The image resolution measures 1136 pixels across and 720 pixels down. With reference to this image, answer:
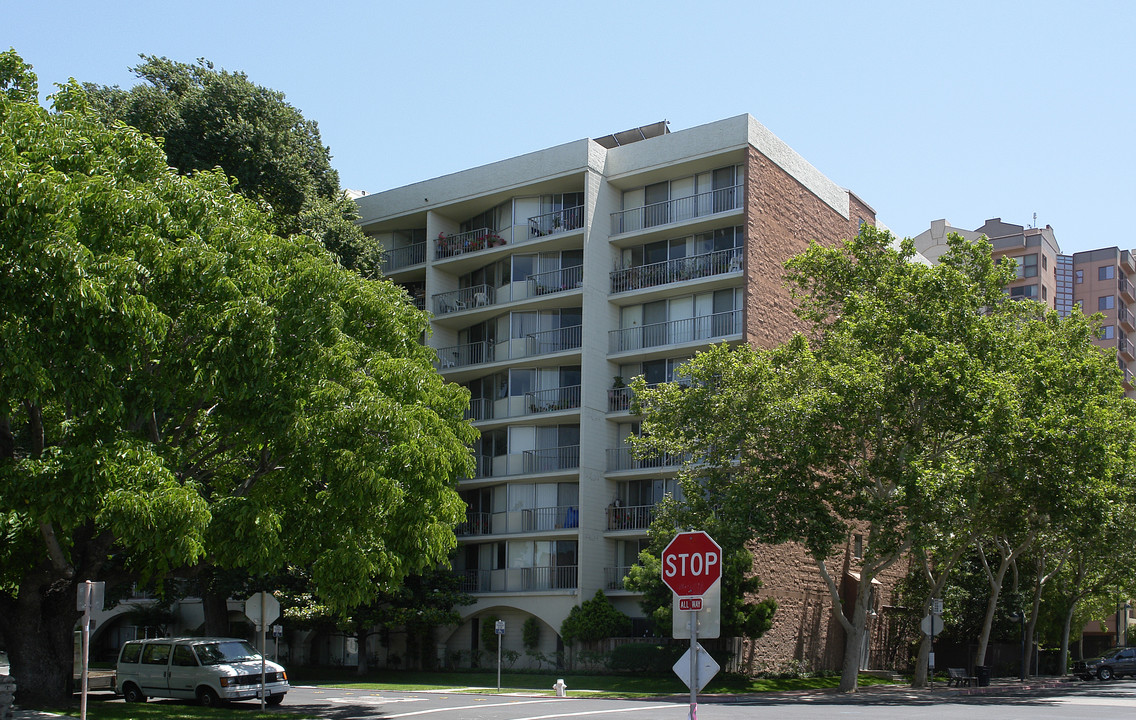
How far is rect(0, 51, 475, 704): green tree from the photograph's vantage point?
662 inches

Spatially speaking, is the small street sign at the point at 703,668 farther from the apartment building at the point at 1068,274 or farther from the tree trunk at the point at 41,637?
the apartment building at the point at 1068,274

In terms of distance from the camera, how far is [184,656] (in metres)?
28.5

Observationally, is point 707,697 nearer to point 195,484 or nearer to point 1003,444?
point 1003,444

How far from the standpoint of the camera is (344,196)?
157 feet

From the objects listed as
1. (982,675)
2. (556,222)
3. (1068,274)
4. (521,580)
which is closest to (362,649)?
(521,580)

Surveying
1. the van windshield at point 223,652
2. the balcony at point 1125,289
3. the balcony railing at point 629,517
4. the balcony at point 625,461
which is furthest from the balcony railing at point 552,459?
the balcony at point 1125,289

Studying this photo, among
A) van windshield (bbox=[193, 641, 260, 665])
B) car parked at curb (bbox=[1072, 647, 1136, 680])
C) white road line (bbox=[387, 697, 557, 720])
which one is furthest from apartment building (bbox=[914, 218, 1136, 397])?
van windshield (bbox=[193, 641, 260, 665])

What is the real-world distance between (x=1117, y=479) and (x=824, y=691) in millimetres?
12532

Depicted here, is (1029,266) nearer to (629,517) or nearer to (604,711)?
(629,517)

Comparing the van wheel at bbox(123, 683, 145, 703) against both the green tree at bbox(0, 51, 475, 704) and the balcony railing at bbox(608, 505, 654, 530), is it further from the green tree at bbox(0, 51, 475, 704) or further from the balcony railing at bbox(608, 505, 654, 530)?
the balcony railing at bbox(608, 505, 654, 530)

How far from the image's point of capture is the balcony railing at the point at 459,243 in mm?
50969

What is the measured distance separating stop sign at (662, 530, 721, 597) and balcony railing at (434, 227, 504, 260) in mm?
38729

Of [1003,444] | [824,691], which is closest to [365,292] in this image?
[1003,444]

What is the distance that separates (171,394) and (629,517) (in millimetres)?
28496
